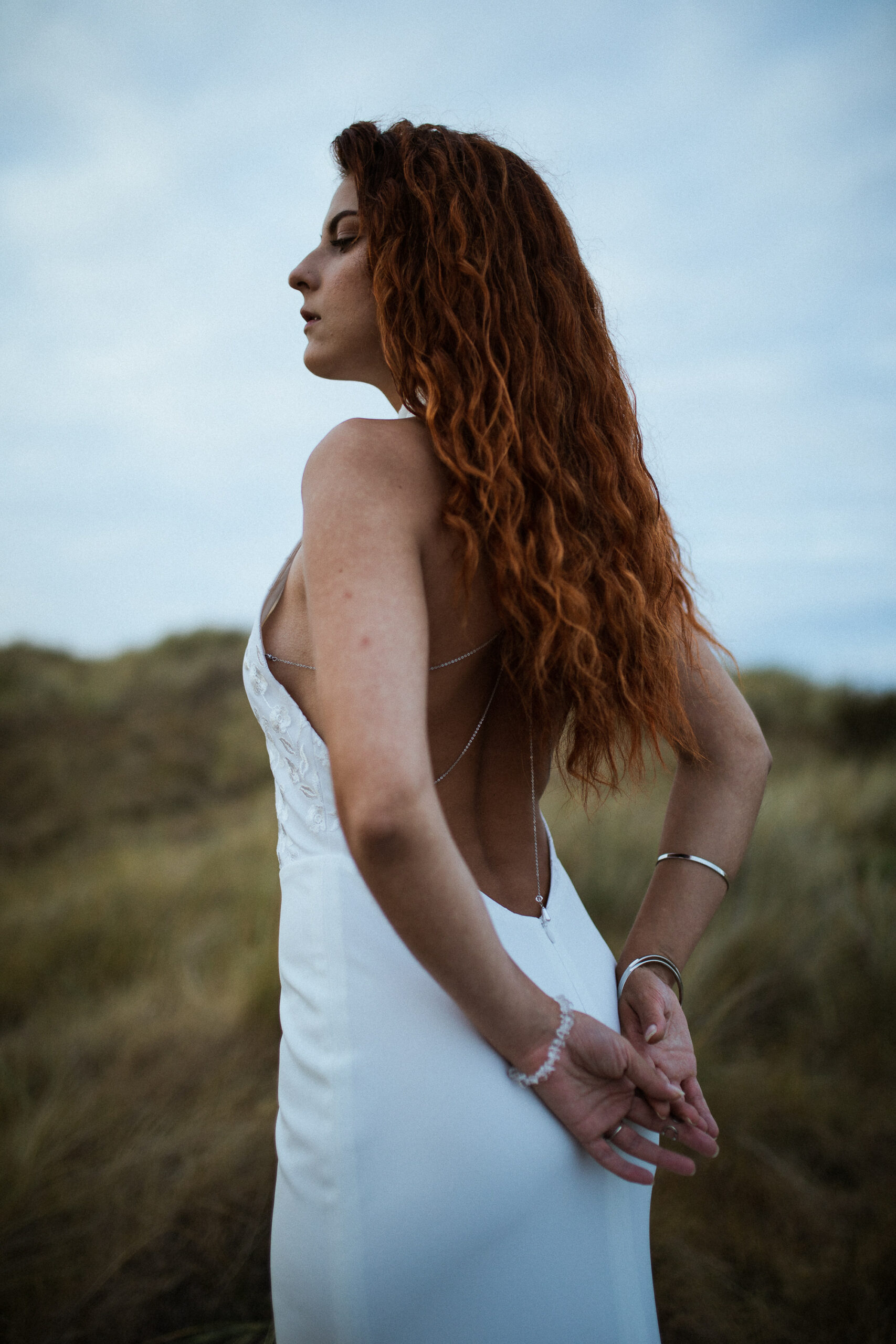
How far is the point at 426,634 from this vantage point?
948 mm

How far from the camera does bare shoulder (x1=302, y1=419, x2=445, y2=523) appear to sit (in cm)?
99

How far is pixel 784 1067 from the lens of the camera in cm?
389

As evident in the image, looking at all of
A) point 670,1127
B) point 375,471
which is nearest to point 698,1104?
point 670,1127

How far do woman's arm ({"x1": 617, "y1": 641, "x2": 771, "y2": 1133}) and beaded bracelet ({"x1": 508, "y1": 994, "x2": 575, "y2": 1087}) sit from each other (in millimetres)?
368

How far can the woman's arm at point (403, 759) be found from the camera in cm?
88

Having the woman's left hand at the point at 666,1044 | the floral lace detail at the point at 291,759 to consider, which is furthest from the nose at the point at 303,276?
the woman's left hand at the point at 666,1044

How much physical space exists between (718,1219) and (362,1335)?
270 cm

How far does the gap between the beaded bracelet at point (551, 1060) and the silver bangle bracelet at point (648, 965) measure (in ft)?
1.03

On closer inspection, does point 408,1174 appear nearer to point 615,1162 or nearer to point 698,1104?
point 615,1162

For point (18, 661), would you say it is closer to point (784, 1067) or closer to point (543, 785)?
point (784, 1067)

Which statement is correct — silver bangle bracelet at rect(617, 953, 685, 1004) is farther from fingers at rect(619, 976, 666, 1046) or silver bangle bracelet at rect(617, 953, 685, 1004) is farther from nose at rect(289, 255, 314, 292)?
nose at rect(289, 255, 314, 292)

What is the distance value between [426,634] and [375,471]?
23cm

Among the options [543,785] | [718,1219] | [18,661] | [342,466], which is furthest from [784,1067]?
[18,661]

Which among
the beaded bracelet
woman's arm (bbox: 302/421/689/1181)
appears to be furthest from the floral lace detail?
the beaded bracelet
